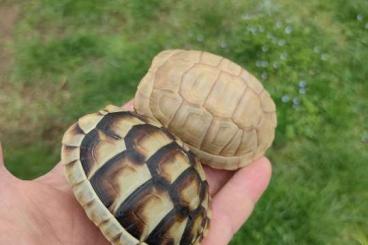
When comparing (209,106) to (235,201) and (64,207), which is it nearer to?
(235,201)

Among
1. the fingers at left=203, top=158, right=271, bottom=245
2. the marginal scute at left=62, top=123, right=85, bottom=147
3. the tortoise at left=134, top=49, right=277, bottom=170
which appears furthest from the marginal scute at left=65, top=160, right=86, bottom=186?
the fingers at left=203, top=158, right=271, bottom=245

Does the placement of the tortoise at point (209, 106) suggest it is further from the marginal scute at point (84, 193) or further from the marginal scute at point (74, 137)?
the marginal scute at point (84, 193)

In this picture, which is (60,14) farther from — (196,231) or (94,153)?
(196,231)

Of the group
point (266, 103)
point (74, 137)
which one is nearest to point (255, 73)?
point (266, 103)

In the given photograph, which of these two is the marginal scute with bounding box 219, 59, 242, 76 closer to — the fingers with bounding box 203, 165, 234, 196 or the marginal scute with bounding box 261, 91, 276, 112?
the marginal scute with bounding box 261, 91, 276, 112

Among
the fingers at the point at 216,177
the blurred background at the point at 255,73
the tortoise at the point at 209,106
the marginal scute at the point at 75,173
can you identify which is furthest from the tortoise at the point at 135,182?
the blurred background at the point at 255,73

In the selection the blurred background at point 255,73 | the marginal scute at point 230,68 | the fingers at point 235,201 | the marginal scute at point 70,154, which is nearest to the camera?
the marginal scute at point 70,154
